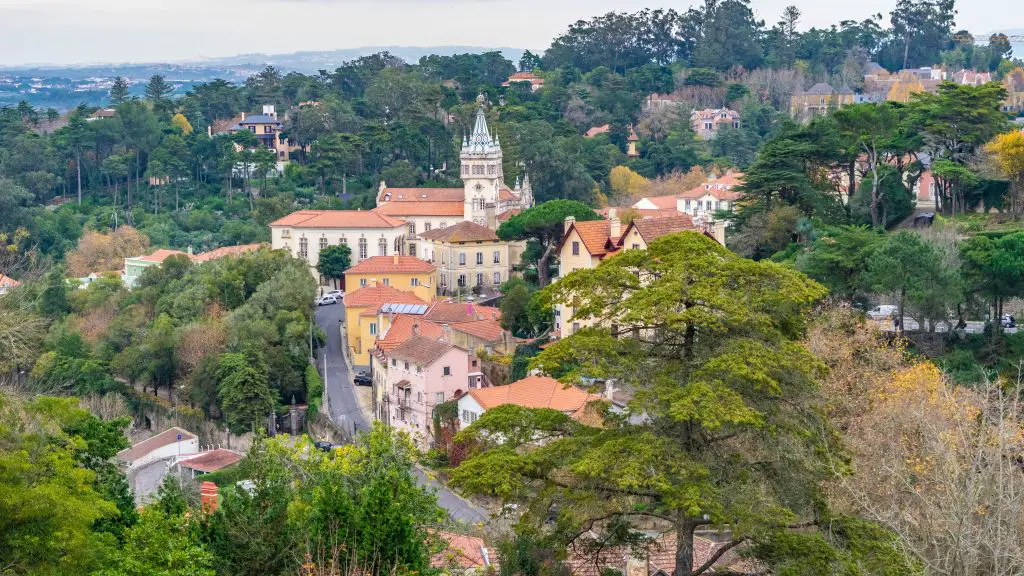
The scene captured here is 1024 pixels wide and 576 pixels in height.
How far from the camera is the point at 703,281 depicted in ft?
56.3

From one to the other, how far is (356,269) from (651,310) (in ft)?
103

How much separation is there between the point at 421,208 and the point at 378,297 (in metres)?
12.9

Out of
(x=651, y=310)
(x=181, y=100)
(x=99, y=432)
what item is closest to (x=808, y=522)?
(x=651, y=310)

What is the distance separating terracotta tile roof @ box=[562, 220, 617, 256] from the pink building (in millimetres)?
4899

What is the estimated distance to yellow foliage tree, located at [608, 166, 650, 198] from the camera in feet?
207

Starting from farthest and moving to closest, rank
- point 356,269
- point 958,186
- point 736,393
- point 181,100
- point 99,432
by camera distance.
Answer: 1. point 181,100
2. point 356,269
3. point 958,186
4. point 99,432
5. point 736,393

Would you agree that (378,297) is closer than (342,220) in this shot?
Yes

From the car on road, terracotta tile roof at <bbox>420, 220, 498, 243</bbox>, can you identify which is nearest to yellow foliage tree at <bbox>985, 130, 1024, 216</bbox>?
the car on road

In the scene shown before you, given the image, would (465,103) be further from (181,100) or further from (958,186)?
(958,186)

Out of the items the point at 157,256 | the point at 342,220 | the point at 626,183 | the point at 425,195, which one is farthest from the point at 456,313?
the point at 626,183

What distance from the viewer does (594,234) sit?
3725 centimetres

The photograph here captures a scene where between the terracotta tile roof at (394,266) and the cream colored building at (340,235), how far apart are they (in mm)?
5617

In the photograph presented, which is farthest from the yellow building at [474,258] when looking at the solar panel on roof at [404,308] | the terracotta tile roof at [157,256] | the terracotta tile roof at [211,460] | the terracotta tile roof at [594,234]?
the terracotta tile roof at [211,460]

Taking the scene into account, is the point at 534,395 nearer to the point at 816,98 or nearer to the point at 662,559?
the point at 662,559
